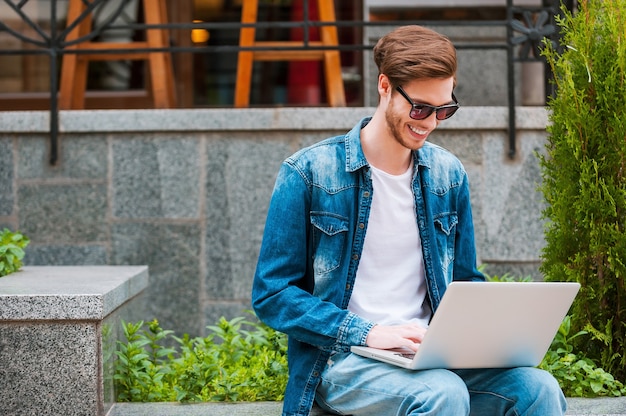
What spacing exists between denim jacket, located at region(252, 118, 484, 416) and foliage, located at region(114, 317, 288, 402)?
Answer: 2.10 ft

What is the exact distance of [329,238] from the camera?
3.04 meters

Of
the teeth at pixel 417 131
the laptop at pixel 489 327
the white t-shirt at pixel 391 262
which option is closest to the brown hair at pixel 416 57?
the teeth at pixel 417 131

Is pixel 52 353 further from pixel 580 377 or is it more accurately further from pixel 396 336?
pixel 580 377

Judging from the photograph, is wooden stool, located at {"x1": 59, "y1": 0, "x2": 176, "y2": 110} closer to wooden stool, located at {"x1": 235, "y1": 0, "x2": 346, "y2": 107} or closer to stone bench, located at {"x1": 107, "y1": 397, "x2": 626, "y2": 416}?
wooden stool, located at {"x1": 235, "y1": 0, "x2": 346, "y2": 107}

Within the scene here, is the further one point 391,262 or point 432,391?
point 391,262

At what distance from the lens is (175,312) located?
542 cm

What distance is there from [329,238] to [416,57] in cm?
63

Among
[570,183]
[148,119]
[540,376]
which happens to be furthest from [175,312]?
[540,376]

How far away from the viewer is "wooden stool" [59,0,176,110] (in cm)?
578

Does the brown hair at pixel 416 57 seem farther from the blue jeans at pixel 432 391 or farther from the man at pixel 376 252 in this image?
the blue jeans at pixel 432 391

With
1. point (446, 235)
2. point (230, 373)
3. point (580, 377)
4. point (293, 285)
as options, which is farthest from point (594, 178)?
point (230, 373)

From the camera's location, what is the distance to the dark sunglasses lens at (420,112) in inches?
115

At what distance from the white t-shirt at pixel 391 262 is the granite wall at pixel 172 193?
230cm

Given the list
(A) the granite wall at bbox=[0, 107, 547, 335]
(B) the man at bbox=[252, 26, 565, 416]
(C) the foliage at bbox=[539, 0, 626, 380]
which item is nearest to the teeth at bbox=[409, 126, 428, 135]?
(B) the man at bbox=[252, 26, 565, 416]
